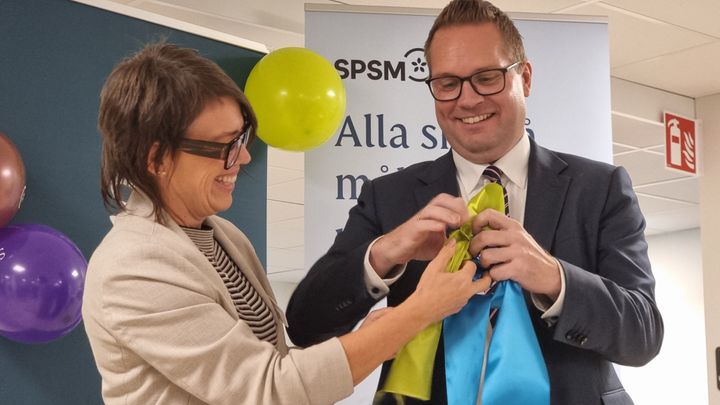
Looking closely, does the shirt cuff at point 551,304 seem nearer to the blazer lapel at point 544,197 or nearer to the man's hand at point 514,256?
the man's hand at point 514,256

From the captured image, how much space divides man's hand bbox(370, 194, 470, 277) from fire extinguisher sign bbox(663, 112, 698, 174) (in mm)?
5199

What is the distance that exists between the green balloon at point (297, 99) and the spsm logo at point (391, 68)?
0.55ft

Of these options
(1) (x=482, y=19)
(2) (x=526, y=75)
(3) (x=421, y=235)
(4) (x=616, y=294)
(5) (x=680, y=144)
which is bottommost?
(5) (x=680, y=144)

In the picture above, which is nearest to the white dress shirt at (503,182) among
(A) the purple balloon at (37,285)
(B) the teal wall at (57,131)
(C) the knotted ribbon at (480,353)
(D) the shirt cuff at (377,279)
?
(D) the shirt cuff at (377,279)

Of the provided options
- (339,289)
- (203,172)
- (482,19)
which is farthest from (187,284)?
(482,19)

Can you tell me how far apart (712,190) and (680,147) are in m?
0.38

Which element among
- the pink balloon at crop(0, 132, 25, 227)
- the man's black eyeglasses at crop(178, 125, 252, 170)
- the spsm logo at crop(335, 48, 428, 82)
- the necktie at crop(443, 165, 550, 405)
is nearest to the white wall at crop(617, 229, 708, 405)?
the spsm logo at crop(335, 48, 428, 82)

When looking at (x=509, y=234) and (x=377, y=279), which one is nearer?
(x=509, y=234)

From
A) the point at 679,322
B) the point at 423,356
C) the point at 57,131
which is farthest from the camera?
the point at 679,322

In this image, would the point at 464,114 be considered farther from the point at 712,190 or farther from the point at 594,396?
the point at 712,190

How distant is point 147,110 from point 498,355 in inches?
28.7

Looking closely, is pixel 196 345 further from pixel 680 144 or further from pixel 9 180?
pixel 680 144

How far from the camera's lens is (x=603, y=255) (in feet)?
5.73

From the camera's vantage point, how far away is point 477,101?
1.85 meters
